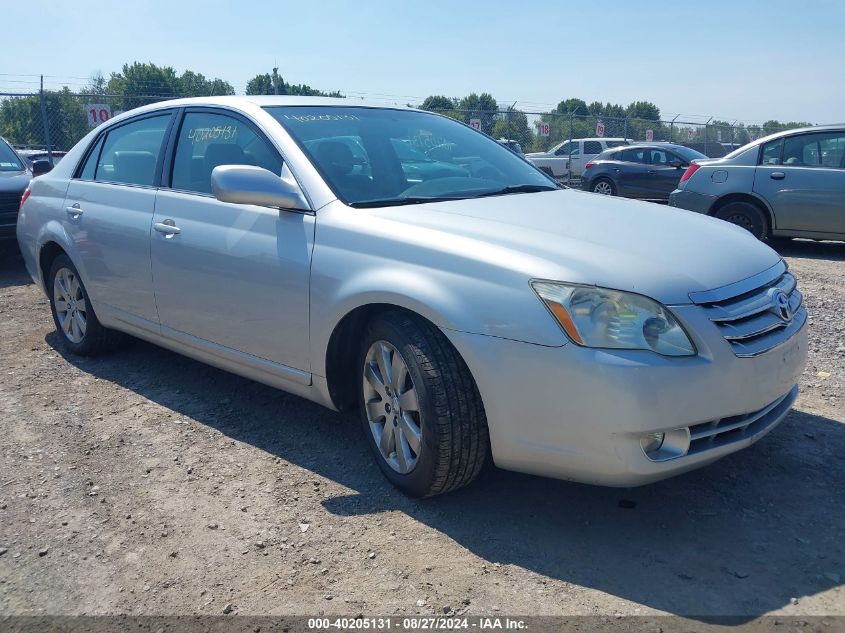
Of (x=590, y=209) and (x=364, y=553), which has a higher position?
(x=590, y=209)

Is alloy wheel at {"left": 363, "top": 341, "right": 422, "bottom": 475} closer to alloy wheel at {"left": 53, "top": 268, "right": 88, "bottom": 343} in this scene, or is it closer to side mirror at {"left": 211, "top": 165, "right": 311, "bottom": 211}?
side mirror at {"left": 211, "top": 165, "right": 311, "bottom": 211}

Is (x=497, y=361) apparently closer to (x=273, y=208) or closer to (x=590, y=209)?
(x=590, y=209)

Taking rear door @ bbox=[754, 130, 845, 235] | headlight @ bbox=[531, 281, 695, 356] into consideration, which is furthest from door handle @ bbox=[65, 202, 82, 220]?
rear door @ bbox=[754, 130, 845, 235]

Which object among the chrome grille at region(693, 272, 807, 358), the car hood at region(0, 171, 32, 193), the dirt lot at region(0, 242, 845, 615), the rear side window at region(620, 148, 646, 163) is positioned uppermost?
the rear side window at region(620, 148, 646, 163)

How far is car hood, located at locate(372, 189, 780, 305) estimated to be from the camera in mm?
2814

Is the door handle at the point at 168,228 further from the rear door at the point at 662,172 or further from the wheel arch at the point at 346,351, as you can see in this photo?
the rear door at the point at 662,172

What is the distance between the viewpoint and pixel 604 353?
8.77 feet

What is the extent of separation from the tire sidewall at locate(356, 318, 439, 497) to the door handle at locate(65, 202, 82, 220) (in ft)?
8.71

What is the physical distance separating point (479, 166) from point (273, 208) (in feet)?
3.85

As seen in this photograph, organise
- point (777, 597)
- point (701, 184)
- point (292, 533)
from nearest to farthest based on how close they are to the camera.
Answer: point (777, 597) → point (292, 533) → point (701, 184)

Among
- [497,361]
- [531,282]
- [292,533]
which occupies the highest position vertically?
[531,282]

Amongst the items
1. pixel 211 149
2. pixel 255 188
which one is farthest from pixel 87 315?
pixel 255 188

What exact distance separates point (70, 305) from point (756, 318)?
14.7 ft

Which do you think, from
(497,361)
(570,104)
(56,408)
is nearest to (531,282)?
(497,361)
